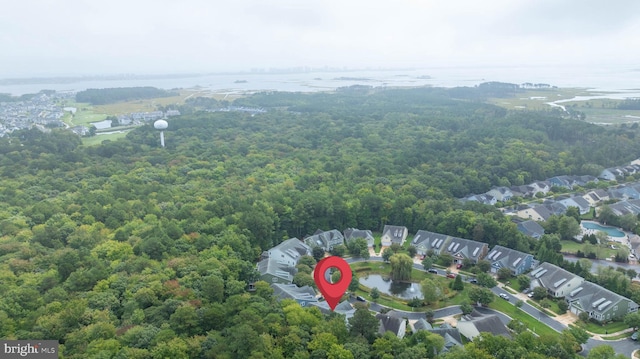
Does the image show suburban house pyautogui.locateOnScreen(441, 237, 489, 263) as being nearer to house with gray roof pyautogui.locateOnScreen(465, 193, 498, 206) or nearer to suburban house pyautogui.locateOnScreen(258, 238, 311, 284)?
suburban house pyautogui.locateOnScreen(258, 238, 311, 284)

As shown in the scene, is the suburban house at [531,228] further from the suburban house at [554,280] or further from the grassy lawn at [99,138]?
the grassy lawn at [99,138]

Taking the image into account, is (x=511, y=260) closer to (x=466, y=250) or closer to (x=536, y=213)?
(x=466, y=250)

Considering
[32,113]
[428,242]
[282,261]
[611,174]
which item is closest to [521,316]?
[428,242]

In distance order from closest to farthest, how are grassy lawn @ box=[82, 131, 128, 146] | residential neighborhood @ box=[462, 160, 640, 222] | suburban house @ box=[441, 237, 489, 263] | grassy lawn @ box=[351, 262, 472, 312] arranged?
grassy lawn @ box=[351, 262, 472, 312] → suburban house @ box=[441, 237, 489, 263] → residential neighborhood @ box=[462, 160, 640, 222] → grassy lawn @ box=[82, 131, 128, 146]

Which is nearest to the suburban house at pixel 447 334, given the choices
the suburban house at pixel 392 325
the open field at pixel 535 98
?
the suburban house at pixel 392 325

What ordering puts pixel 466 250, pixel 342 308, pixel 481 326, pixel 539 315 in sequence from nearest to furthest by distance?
pixel 481 326 → pixel 342 308 → pixel 539 315 → pixel 466 250

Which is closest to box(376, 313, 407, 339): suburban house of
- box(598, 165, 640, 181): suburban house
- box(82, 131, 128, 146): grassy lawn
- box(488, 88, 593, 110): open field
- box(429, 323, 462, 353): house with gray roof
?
box(429, 323, 462, 353): house with gray roof

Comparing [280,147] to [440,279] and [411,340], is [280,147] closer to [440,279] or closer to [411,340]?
[440,279]
